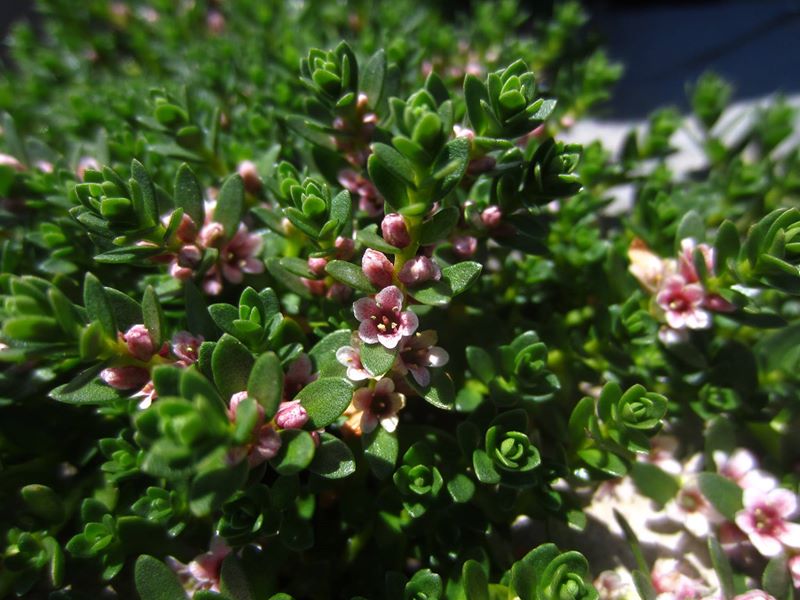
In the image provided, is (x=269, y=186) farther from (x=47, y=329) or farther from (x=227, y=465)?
(x=227, y=465)

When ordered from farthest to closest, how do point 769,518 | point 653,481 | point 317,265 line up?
point 653,481 < point 769,518 < point 317,265

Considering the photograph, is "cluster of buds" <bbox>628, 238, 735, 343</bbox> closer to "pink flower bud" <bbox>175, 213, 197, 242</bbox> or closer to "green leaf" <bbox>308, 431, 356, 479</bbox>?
"green leaf" <bbox>308, 431, 356, 479</bbox>

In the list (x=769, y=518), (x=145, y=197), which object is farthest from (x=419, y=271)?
(x=769, y=518)

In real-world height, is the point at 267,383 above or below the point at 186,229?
below

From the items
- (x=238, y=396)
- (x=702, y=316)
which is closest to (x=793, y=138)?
(x=702, y=316)

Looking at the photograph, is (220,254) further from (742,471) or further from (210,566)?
(742,471)

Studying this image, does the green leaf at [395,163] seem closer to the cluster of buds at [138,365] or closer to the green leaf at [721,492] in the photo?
the cluster of buds at [138,365]

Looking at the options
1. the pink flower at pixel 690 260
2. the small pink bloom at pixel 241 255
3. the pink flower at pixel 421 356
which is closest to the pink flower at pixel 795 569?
the pink flower at pixel 690 260
